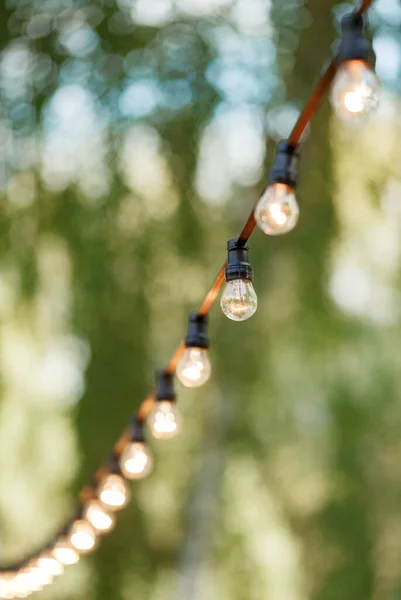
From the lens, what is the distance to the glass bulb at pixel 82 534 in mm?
3498

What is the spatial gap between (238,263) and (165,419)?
0.98 meters

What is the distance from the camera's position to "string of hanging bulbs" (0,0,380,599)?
1.11 metres

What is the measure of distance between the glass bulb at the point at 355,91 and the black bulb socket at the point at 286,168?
0.75 ft

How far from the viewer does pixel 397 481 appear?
19.2 ft

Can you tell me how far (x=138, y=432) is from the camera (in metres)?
2.85

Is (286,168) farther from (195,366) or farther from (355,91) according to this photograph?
(195,366)

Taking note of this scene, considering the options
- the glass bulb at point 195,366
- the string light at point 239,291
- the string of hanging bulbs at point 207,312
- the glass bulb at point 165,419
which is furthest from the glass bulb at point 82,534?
the string light at point 239,291

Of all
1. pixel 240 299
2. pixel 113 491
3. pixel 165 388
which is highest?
pixel 165 388

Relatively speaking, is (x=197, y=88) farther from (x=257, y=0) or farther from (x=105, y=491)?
(x=105, y=491)

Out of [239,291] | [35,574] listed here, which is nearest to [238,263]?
[239,291]

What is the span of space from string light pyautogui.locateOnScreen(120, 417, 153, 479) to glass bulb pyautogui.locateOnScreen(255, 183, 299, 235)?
1615 millimetres

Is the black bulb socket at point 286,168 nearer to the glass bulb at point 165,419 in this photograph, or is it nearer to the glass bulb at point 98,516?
the glass bulb at point 165,419

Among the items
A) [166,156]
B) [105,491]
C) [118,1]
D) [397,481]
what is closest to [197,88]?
[166,156]

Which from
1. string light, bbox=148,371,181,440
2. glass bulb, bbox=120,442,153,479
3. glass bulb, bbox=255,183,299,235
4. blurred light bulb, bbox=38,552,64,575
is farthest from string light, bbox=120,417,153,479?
glass bulb, bbox=255,183,299,235
